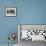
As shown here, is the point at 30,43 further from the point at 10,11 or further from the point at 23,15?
the point at 10,11

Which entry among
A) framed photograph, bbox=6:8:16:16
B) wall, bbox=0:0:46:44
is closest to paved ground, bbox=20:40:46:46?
wall, bbox=0:0:46:44

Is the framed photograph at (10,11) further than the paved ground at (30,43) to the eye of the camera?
Yes

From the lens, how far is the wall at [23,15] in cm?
416

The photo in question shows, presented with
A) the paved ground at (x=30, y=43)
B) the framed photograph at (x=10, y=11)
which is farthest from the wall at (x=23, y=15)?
the paved ground at (x=30, y=43)

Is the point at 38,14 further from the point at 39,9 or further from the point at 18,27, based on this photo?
the point at 18,27

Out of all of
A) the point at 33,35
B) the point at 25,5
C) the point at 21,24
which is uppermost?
the point at 25,5

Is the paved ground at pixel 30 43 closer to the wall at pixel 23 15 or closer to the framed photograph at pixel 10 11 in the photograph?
the wall at pixel 23 15

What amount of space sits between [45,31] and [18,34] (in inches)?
33.1

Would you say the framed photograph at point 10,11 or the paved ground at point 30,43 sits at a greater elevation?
the framed photograph at point 10,11

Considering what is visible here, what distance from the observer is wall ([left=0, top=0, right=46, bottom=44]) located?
4.16 m

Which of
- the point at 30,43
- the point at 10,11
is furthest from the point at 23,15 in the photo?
the point at 30,43

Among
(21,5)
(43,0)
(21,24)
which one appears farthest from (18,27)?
(43,0)

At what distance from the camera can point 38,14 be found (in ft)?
13.7

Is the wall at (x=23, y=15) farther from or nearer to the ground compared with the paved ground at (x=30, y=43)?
farther from the ground
